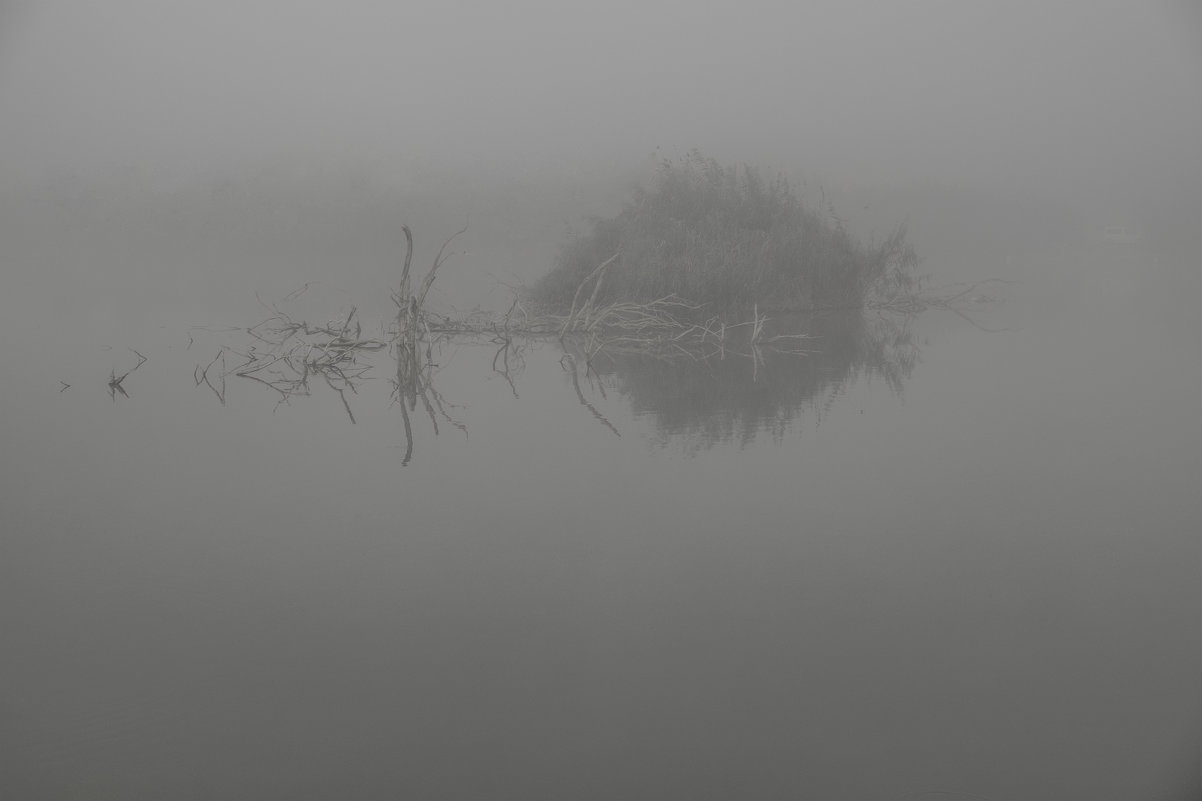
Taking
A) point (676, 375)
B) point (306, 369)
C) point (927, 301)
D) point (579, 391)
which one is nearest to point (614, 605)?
point (579, 391)

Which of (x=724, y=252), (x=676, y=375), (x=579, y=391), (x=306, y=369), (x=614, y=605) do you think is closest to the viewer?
(x=614, y=605)

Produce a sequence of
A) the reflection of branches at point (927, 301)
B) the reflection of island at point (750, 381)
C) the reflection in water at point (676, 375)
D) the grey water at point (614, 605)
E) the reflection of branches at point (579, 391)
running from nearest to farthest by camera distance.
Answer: the grey water at point (614, 605)
the reflection of island at point (750, 381)
the reflection of branches at point (579, 391)
the reflection in water at point (676, 375)
the reflection of branches at point (927, 301)

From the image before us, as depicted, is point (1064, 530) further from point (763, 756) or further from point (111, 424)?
point (111, 424)

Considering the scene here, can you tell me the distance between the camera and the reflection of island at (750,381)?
20.3ft

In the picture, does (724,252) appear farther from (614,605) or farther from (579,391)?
(614,605)

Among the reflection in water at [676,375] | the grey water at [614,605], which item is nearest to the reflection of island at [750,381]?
the reflection in water at [676,375]

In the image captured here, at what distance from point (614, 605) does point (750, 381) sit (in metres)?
5.44

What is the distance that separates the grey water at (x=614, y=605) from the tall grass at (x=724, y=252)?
830 centimetres

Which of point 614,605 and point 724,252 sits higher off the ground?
point 724,252

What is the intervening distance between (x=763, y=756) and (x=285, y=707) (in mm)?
1038

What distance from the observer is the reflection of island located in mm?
6195

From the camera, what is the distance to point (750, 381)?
8219 millimetres

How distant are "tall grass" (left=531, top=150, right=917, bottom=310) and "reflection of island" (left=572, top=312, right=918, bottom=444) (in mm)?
2343

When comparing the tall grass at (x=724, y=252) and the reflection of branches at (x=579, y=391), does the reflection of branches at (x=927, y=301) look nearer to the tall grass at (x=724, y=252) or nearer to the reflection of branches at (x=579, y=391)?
the tall grass at (x=724, y=252)
